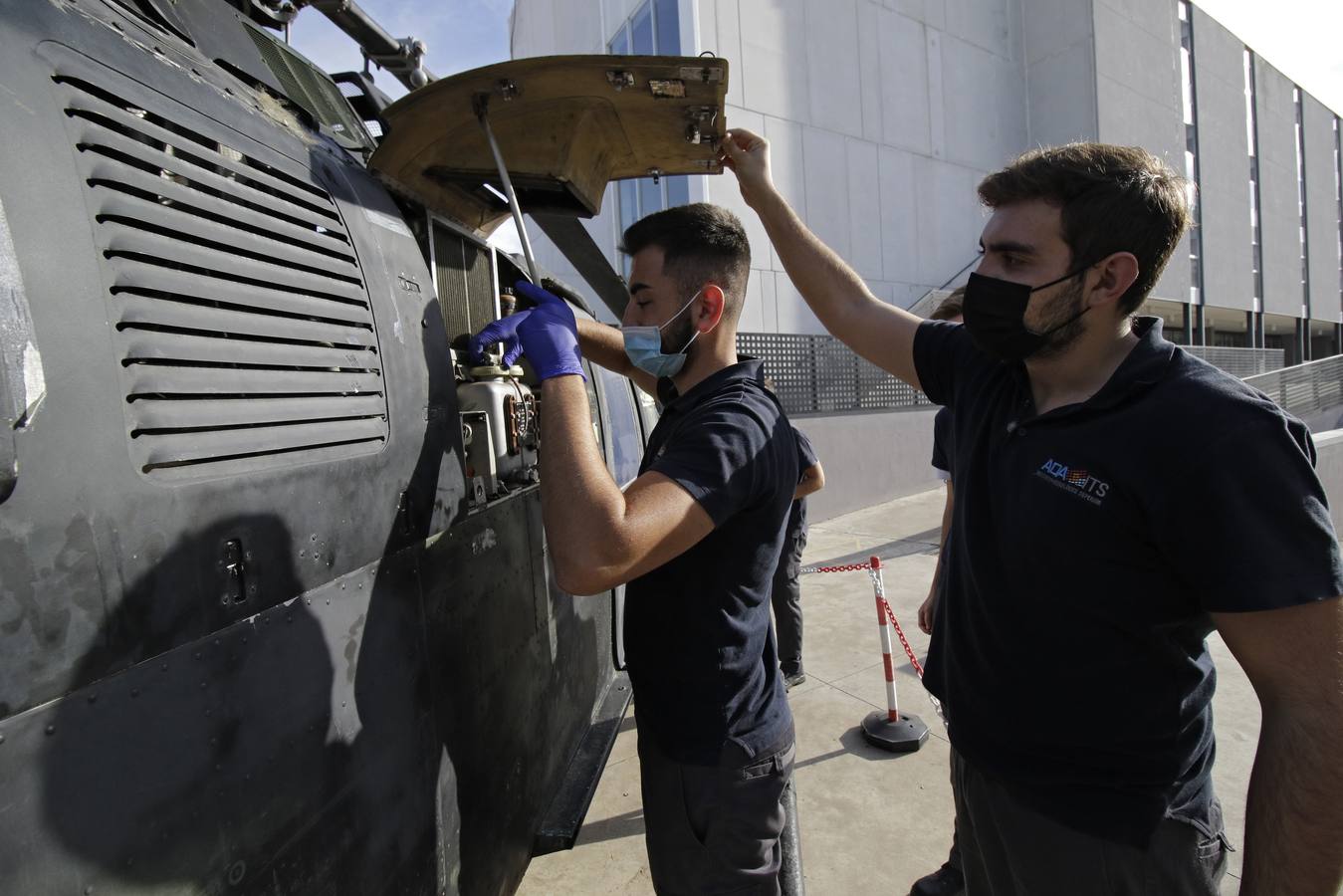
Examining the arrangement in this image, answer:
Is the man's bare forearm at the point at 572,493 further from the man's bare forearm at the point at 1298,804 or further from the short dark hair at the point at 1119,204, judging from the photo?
the man's bare forearm at the point at 1298,804

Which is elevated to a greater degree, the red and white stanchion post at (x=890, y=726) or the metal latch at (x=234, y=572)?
the metal latch at (x=234, y=572)

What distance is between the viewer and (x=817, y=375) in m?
10.9

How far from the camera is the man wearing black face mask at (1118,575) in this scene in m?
1.14

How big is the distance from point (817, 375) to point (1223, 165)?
2156cm

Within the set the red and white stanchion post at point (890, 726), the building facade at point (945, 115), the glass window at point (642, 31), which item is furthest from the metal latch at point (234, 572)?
the glass window at point (642, 31)

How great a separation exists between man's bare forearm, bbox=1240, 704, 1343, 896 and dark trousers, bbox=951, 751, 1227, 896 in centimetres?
12

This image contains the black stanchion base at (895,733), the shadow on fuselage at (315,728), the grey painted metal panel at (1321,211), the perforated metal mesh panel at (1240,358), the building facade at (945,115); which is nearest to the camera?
the shadow on fuselage at (315,728)

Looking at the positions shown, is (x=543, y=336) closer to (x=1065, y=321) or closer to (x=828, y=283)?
(x=828, y=283)

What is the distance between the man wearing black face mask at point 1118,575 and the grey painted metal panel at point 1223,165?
26278 millimetres

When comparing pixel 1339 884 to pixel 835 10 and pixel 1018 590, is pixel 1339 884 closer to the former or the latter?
pixel 1018 590

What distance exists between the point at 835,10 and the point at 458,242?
46.6ft

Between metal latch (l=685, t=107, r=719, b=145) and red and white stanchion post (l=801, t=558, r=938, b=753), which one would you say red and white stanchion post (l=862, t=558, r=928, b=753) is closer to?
red and white stanchion post (l=801, t=558, r=938, b=753)

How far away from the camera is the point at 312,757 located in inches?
50.5

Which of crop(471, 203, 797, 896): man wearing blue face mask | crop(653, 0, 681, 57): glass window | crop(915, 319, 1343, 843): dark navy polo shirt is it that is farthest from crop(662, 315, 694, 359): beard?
crop(653, 0, 681, 57): glass window
